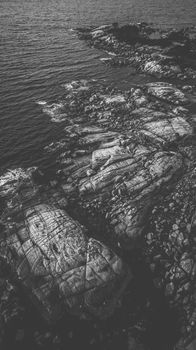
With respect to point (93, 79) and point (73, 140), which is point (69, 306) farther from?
point (93, 79)

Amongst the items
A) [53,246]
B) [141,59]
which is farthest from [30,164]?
[141,59]

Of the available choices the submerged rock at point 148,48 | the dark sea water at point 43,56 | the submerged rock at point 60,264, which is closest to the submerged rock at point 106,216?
the submerged rock at point 60,264

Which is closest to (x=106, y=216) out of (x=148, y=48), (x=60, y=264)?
(x=60, y=264)

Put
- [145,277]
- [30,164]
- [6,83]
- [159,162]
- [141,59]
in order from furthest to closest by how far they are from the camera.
→ [141,59] < [6,83] < [30,164] < [159,162] < [145,277]

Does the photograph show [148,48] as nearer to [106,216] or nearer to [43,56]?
[43,56]

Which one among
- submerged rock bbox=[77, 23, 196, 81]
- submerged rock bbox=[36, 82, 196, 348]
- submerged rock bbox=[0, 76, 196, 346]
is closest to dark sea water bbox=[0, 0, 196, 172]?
submerged rock bbox=[77, 23, 196, 81]

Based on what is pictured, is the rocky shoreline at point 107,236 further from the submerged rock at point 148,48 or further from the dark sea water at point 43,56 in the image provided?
the submerged rock at point 148,48
